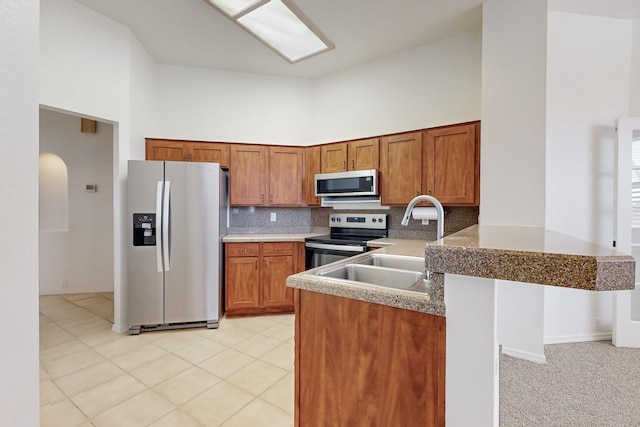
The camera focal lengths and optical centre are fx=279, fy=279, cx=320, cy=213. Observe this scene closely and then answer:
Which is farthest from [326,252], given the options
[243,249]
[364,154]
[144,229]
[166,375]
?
[144,229]

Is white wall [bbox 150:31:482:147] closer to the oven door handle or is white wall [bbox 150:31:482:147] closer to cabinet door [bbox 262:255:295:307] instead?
the oven door handle

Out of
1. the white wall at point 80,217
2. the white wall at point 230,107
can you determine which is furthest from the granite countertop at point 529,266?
the white wall at point 80,217

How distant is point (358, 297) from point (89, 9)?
3646 millimetres

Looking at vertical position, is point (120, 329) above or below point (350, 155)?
below

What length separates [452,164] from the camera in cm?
277

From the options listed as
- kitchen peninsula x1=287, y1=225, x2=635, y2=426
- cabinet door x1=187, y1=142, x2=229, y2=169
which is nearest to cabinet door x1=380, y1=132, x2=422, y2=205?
cabinet door x1=187, y1=142, x2=229, y2=169

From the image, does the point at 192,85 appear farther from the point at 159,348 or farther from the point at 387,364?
the point at 387,364

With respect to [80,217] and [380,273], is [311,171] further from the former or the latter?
[80,217]

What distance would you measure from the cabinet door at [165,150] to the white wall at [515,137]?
3.32m

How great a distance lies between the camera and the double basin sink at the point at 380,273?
4.82 ft

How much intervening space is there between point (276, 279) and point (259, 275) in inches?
8.2

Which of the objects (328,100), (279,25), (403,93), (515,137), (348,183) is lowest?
(348,183)

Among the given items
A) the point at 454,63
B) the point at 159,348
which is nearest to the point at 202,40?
the point at 454,63

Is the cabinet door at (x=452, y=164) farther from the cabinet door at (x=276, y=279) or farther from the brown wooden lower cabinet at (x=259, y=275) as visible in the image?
the cabinet door at (x=276, y=279)
